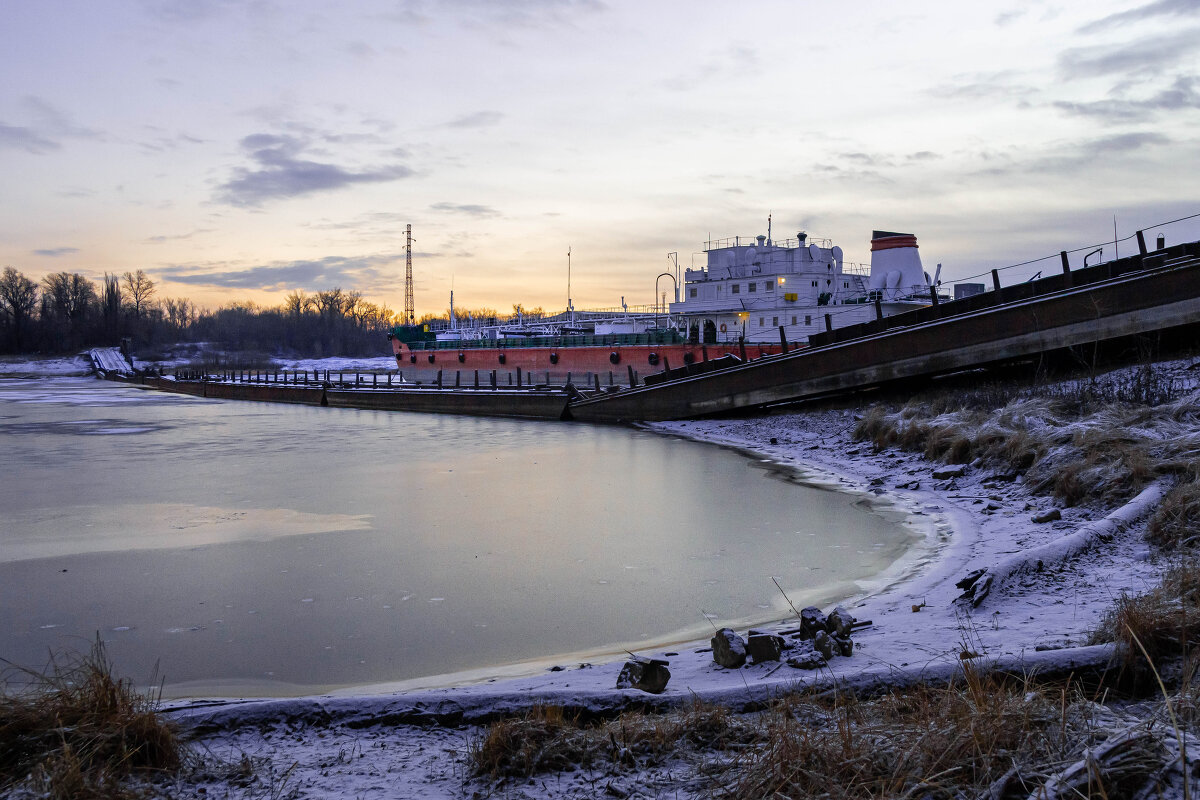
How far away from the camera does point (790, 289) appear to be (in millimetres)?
38625

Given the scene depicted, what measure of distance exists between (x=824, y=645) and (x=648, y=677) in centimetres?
115

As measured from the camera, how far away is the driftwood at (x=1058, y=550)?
233 inches

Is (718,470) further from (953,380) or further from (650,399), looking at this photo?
(650,399)

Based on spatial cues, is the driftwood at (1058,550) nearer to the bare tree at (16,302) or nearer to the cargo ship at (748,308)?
the cargo ship at (748,308)

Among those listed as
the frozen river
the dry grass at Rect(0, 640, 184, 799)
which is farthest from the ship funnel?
the dry grass at Rect(0, 640, 184, 799)

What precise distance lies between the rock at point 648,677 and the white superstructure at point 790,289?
3217 centimetres

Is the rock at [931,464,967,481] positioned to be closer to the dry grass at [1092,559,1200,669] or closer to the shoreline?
the shoreline

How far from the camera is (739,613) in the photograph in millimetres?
6793

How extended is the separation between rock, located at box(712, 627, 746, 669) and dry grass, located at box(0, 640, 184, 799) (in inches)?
114

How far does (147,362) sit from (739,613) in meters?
114

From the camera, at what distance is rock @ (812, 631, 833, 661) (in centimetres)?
478

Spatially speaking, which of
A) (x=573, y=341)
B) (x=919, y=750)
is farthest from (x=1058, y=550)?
(x=573, y=341)

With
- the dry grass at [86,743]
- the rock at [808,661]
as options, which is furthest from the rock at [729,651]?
the dry grass at [86,743]

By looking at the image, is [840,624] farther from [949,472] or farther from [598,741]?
[949,472]
